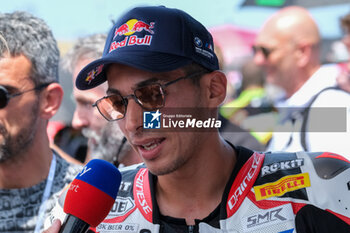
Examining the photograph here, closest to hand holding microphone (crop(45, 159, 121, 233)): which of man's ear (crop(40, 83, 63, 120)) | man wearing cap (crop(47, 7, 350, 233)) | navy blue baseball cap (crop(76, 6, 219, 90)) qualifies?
man wearing cap (crop(47, 7, 350, 233))

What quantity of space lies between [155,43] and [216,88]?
404 mm

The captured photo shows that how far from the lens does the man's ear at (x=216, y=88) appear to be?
231cm

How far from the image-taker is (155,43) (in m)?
2.12

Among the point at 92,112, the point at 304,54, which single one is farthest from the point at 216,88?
the point at 304,54

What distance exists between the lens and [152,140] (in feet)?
6.86

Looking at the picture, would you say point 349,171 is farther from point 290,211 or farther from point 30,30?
point 30,30

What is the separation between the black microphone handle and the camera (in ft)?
5.79

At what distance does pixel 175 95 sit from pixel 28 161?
1.35m

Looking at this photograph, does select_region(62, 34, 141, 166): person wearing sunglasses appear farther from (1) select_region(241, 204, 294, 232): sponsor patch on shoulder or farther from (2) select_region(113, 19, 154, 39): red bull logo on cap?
(1) select_region(241, 204, 294, 232): sponsor patch on shoulder

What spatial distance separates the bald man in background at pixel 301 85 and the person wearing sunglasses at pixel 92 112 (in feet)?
4.03

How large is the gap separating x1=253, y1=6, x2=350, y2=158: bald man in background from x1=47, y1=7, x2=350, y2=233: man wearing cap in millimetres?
1057

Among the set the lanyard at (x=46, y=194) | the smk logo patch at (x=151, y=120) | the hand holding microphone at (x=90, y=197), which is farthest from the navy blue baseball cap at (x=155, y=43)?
the lanyard at (x=46, y=194)

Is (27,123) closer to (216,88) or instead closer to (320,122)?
(216,88)

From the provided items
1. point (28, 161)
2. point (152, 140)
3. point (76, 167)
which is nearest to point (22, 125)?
point (28, 161)
